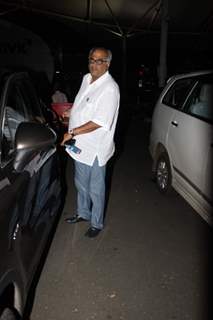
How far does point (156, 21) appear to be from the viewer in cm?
1267

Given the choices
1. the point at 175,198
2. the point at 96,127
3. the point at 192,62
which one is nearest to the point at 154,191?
the point at 175,198

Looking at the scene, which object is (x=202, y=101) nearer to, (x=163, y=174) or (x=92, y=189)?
(x=163, y=174)

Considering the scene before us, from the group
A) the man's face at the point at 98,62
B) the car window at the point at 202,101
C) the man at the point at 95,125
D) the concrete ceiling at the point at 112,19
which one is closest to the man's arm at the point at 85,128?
the man at the point at 95,125

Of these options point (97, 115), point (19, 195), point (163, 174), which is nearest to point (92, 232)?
point (97, 115)

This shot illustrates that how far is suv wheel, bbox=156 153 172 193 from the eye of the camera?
5040 millimetres

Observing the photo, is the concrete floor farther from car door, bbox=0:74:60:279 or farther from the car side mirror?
the car side mirror

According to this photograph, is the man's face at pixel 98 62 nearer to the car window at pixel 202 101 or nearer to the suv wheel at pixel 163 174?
the car window at pixel 202 101

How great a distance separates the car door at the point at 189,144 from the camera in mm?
3877

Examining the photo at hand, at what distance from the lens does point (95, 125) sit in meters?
3.53

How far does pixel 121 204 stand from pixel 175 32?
31.1 feet

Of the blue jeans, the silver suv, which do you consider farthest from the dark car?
the silver suv

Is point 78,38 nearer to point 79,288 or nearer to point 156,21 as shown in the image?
point 156,21

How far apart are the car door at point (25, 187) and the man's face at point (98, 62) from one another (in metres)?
0.58

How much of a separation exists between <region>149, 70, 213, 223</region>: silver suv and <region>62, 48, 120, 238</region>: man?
89 centimetres
